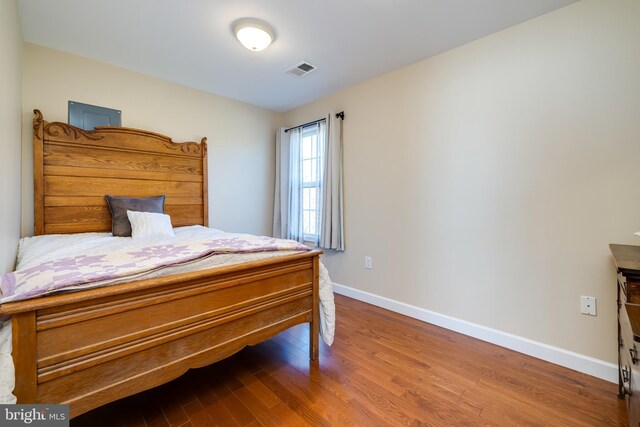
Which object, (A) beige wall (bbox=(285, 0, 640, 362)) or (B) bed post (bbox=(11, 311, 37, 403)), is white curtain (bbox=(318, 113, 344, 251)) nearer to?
(A) beige wall (bbox=(285, 0, 640, 362))

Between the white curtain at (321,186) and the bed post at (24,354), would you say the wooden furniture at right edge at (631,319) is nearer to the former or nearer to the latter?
the bed post at (24,354)

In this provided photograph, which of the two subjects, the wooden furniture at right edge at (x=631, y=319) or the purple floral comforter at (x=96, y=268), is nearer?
the wooden furniture at right edge at (x=631, y=319)

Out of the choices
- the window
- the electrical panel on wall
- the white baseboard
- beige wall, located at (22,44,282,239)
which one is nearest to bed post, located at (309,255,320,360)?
the white baseboard

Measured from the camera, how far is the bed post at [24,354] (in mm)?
826

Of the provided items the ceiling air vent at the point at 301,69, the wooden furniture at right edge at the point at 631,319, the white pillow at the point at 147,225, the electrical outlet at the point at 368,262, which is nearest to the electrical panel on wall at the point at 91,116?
the white pillow at the point at 147,225

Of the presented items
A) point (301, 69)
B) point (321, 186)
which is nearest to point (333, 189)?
point (321, 186)

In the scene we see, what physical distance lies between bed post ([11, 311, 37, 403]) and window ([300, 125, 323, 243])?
2.61m

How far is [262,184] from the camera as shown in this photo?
377 centimetres

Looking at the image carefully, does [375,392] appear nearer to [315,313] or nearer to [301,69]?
[315,313]

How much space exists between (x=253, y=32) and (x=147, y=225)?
1820 millimetres

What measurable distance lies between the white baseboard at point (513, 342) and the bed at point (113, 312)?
1.15 meters

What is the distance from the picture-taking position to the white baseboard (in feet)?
5.35

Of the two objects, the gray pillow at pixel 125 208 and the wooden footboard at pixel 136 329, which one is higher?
the gray pillow at pixel 125 208

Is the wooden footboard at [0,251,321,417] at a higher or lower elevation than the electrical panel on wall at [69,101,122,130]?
lower
